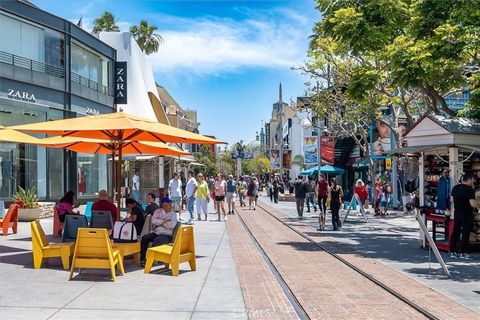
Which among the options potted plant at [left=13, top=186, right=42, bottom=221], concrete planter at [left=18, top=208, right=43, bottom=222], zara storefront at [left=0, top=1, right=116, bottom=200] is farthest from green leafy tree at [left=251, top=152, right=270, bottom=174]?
concrete planter at [left=18, top=208, right=43, bottom=222]

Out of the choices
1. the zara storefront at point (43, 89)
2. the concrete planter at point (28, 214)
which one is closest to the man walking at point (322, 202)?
the concrete planter at point (28, 214)

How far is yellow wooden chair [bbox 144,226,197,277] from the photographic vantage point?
28.2ft

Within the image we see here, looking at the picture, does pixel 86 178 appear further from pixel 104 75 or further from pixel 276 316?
pixel 276 316

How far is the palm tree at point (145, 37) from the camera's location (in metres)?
48.1

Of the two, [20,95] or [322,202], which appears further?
[20,95]

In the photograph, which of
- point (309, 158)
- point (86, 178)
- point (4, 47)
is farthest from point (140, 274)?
point (309, 158)

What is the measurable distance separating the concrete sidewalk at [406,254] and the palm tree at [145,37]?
1260 inches

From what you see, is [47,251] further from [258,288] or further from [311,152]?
[311,152]

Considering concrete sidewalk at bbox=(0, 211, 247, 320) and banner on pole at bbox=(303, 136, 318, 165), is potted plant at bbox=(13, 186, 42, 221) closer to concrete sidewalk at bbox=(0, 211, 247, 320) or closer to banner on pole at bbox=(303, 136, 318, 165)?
concrete sidewalk at bbox=(0, 211, 247, 320)

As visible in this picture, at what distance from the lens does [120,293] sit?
7246 mm

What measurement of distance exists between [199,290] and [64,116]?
62.2 ft

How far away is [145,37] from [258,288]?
142ft

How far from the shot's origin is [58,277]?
27.1 ft

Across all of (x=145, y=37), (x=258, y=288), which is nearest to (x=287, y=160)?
(x=145, y=37)
